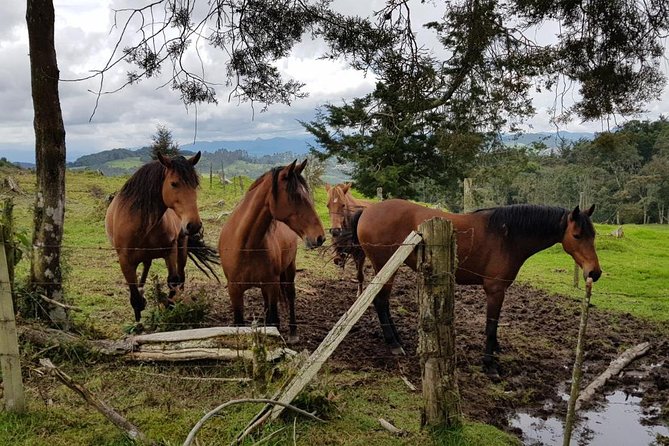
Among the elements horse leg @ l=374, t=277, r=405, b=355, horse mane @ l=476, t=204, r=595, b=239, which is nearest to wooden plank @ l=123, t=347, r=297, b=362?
horse leg @ l=374, t=277, r=405, b=355

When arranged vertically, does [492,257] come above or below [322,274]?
above

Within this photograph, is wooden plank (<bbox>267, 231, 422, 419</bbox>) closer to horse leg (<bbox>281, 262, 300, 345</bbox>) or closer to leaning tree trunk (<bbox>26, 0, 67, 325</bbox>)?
horse leg (<bbox>281, 262, 300, 345</bbox>)

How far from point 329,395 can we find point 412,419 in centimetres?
67

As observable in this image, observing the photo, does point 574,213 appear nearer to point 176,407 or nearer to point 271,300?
point 271,300

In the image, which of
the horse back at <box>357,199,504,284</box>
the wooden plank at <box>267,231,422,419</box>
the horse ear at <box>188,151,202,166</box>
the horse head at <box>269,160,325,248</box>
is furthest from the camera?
the horse back at <box>357,199,504,284</box>

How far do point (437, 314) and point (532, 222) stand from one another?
9.16 ft

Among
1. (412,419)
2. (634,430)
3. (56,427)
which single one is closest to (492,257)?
(634,430)

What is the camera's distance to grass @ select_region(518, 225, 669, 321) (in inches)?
321

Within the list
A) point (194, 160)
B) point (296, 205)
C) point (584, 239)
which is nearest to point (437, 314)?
point (296, 205)

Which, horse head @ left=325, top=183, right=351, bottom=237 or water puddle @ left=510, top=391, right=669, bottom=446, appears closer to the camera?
water puddle @ left=510, top=391, right=669, bottom=446

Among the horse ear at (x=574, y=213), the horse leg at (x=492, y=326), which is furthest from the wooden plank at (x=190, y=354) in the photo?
the horse ear at (x=574, y=213)

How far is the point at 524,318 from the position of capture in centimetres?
704

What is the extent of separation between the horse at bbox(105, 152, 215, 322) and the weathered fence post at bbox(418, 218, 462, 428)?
98.2 inches

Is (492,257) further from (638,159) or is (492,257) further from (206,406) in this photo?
(638,159)
